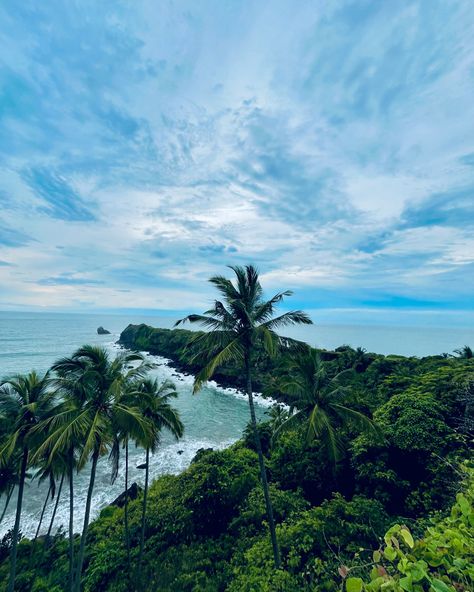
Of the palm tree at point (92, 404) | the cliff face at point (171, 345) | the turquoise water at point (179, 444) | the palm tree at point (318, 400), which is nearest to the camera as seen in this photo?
the palm tree at point (92, 404)

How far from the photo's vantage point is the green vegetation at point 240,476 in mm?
9406

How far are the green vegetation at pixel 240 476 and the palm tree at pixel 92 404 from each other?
0.16 feet

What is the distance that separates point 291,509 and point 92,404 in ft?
34.7

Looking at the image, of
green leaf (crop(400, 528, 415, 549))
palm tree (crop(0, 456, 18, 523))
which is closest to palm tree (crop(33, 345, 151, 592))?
palm tree (crop(0, 456, 18, 523))

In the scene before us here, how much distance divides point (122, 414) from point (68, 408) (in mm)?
1943

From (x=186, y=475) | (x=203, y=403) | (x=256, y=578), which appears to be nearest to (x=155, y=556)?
(x=186, y=475)

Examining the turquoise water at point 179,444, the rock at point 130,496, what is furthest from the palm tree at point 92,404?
the turquoise water at point 179,444

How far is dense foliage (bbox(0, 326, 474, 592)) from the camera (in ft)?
32.9

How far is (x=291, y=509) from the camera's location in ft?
42.0

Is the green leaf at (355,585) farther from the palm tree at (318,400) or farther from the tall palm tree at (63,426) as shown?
the palm tree at (318,400)

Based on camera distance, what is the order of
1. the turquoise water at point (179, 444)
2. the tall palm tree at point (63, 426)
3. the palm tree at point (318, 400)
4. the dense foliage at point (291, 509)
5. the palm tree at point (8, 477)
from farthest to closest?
1. the turquoise water at point (179, 444)
2. the palm tree at point (318, 400)
3. the palm tree at point (8, 477)
4. the dense foliage at point (291, 509)
5. the tall palm tree at point (63, 426)

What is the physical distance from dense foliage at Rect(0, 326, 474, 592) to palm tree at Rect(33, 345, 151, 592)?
285cm

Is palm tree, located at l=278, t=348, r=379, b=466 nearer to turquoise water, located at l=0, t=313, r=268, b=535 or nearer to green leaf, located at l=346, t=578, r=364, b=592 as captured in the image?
green leaf, located at l=346, t=578, r=364, b=592

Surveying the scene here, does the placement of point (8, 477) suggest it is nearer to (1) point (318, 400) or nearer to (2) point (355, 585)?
(1) point (318, 400)
